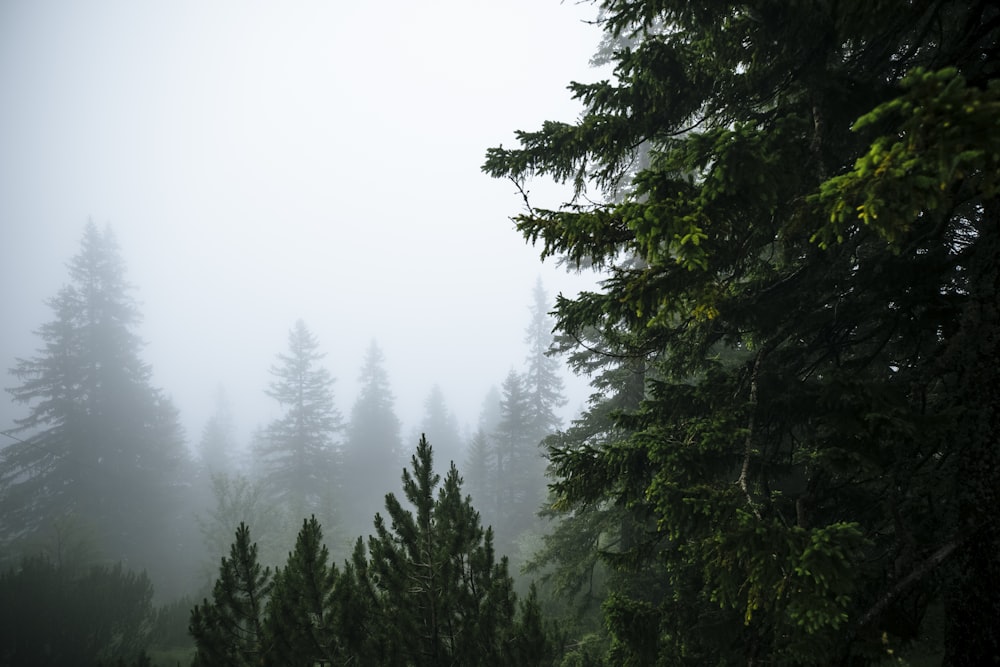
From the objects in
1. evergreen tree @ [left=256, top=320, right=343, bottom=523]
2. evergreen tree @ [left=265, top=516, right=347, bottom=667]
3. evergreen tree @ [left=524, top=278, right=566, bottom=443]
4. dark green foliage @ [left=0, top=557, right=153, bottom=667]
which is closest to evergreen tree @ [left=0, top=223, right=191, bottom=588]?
evergreen tree @ [left=256, top=320, right=343, bottom=523]

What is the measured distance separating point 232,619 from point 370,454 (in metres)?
36.6

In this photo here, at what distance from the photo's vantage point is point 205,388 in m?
159

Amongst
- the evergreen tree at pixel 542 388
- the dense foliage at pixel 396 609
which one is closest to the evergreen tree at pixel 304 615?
the dense foliage at pixel 396 609

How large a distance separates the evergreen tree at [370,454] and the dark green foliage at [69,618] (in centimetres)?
2149

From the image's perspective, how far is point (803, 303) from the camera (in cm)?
415

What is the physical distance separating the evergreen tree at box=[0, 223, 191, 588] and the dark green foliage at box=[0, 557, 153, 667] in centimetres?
885

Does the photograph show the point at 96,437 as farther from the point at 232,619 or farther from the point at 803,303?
the point at 803,303

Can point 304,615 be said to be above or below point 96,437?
below

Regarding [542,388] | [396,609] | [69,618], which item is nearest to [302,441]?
[542,388]

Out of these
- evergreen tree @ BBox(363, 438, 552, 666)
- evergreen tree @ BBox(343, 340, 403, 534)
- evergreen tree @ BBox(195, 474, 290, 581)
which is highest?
evergreen tree @ BBox(343, 340, 403, 534)

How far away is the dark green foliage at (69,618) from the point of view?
38.3 ft

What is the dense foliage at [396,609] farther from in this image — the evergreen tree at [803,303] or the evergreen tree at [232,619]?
the evergreen tree at [803,303]

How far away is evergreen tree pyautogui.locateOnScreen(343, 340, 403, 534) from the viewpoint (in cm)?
3803

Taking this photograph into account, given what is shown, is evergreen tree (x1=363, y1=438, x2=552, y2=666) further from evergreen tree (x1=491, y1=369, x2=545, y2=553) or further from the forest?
evergreen tree (x1=491, y1=369, x2=545, y2=553)
